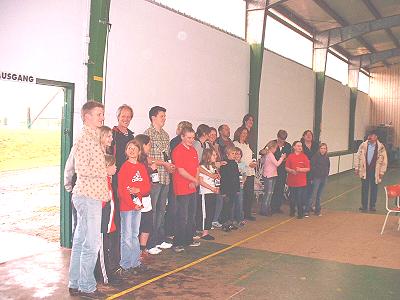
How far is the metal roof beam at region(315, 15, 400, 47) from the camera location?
12.6 metres

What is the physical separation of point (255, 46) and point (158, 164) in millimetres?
5305

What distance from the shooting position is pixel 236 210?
21.7 feet

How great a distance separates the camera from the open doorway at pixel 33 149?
16.7ft

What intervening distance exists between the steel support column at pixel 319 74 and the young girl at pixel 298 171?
675 centimetres

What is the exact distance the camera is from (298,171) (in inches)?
284

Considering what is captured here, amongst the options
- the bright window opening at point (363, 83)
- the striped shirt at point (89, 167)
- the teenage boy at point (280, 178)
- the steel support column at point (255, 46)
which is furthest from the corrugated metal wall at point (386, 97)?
the striped shirt at point (89, 167)

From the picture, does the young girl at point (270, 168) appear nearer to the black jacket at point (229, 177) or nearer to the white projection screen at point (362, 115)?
the black jacket at point (229, 177)

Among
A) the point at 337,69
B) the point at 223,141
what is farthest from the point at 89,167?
the point at 337,69

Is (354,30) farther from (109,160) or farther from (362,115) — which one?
(109,160)

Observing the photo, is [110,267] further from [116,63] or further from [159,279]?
[116,63]

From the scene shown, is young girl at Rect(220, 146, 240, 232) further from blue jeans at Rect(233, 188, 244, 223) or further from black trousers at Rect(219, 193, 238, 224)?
blue jeans at Rect(233, 188, 244, 223)

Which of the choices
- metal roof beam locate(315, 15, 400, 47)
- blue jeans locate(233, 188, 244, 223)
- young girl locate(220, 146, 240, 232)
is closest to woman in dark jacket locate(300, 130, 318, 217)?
blue jeans locate(233, 188, 244, 223)

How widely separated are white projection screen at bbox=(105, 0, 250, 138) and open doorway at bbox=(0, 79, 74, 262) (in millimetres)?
696

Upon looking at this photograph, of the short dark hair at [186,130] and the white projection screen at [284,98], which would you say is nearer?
the short dark hair at [186,130]
